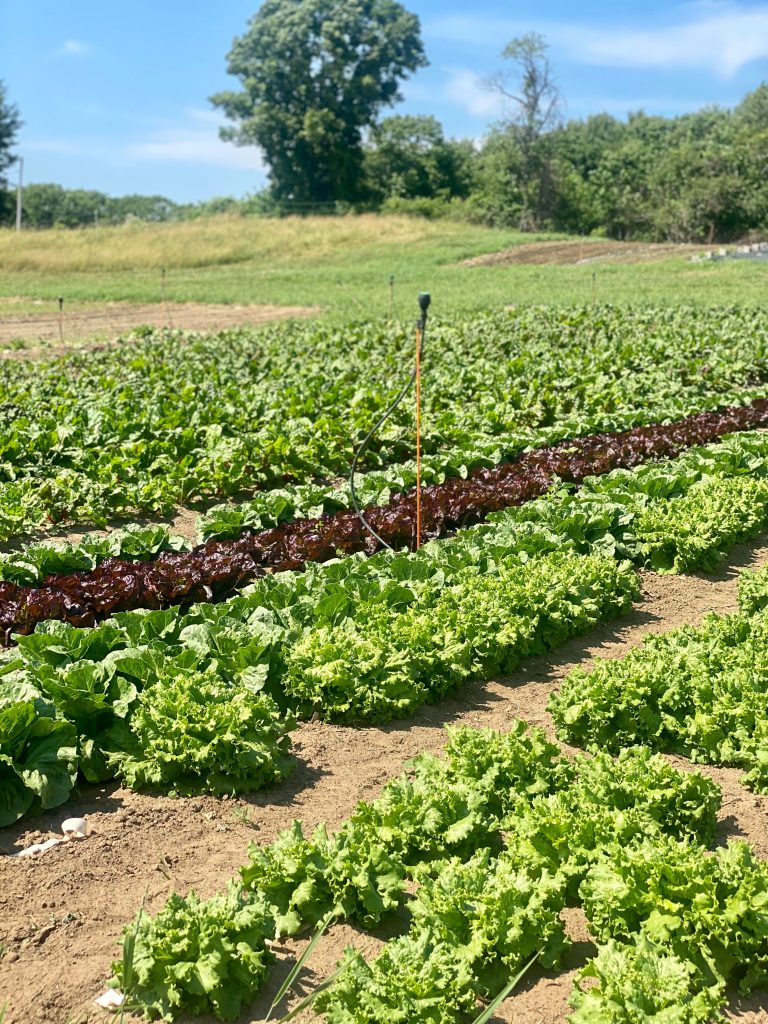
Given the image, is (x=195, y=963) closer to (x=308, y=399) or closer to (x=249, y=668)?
Result: (x=249, y=668)

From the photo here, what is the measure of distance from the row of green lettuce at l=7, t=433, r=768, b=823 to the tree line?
5824 centimetres

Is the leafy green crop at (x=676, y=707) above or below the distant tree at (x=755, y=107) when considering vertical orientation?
below

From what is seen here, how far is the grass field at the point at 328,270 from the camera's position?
32.9m

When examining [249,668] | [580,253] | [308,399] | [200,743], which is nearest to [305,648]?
[249,668]

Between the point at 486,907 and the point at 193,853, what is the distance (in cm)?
147

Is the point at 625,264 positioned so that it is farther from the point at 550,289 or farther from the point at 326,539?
the point at 326,539

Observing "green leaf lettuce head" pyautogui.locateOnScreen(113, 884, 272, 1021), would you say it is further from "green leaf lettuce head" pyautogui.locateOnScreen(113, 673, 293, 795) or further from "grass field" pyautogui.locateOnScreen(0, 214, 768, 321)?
"grass field" pyautogui.locateOnScreen(0, 214, 768, 321)

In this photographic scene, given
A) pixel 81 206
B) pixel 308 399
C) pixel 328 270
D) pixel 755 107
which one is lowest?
pixel 308 399

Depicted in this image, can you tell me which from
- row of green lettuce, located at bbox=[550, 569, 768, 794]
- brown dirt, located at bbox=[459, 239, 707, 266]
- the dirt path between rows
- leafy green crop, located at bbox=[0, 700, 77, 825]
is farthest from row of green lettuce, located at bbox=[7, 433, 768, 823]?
brown dirt, located at bbox=[459, 239, 707, 266]

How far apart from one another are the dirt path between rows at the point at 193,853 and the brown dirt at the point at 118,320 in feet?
57.8

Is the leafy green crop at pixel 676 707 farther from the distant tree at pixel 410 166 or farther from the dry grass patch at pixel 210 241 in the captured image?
the distant tree at pixel 410 166

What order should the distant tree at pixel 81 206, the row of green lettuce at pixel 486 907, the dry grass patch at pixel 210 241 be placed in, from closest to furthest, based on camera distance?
the row of green lettuce at pixel 486 907 → the dry grass patch at pixel 210 241 → the distant tree at pixel 81 206

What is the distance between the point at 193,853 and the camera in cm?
462

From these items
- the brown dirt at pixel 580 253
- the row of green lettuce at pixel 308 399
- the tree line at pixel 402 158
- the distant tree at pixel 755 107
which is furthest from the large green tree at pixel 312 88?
the row of green lettuce at pixel 308 399
